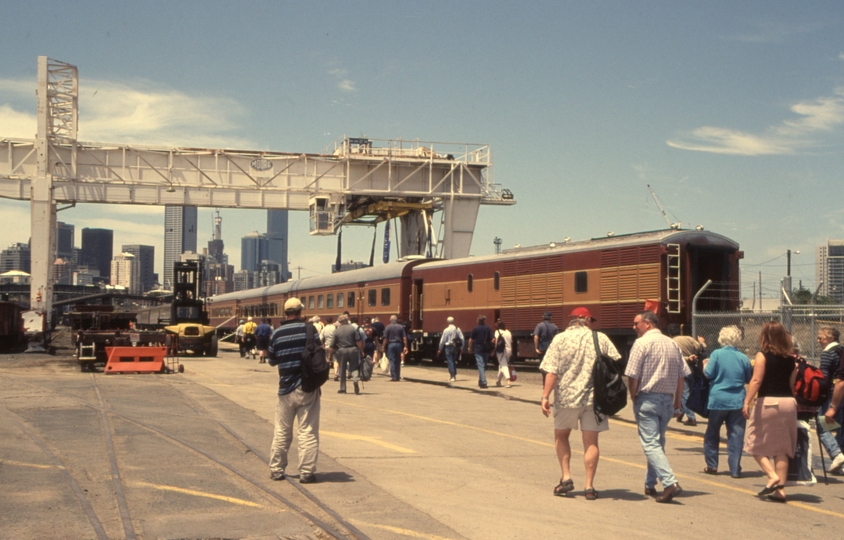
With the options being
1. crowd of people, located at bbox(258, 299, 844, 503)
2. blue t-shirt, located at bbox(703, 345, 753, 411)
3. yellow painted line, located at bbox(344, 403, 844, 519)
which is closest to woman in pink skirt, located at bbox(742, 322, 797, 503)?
crowd of people, located at bbox(258, 299, 844, 503)

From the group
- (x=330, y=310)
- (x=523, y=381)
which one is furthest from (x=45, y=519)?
(x=330, y=310)

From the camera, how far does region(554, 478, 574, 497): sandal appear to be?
8.87m

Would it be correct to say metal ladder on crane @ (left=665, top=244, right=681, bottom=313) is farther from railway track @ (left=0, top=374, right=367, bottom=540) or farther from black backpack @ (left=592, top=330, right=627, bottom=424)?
black backpack @ (left=592, top=330, right=627, bottom=424)

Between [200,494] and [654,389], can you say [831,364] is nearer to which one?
[654,389]

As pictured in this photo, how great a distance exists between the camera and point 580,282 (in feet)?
86.5

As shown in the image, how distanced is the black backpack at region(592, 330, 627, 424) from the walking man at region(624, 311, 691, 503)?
21 cm

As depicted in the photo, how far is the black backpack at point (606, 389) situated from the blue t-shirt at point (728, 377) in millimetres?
2134

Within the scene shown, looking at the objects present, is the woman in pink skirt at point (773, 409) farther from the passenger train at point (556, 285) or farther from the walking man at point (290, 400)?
the passenger train at point (556, 285)

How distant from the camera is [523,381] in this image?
25.4 meters

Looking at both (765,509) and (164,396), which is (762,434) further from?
(164,396)

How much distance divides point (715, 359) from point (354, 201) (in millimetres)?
37623

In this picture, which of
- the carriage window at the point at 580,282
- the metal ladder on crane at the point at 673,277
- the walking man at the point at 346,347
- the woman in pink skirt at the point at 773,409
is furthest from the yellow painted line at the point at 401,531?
the carriage window at the point at 580,282

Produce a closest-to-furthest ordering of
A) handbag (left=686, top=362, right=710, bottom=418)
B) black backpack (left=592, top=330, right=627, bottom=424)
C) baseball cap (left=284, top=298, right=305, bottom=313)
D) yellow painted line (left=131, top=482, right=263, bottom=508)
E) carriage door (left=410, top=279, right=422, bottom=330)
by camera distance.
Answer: yellow painted line (left=131, top=482, right=263, bottom=508) < black backpack (left=592, top=330, right=627, bottom=424) < baseball cap (left=284, top=298, right=305, bottom=313) < handbag (left=686, top=362, right=710, bottom=418) < carriage door (left=410, top=279, right=422, bottom=330)

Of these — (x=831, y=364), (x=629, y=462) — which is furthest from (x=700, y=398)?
(x=831, y=364)
